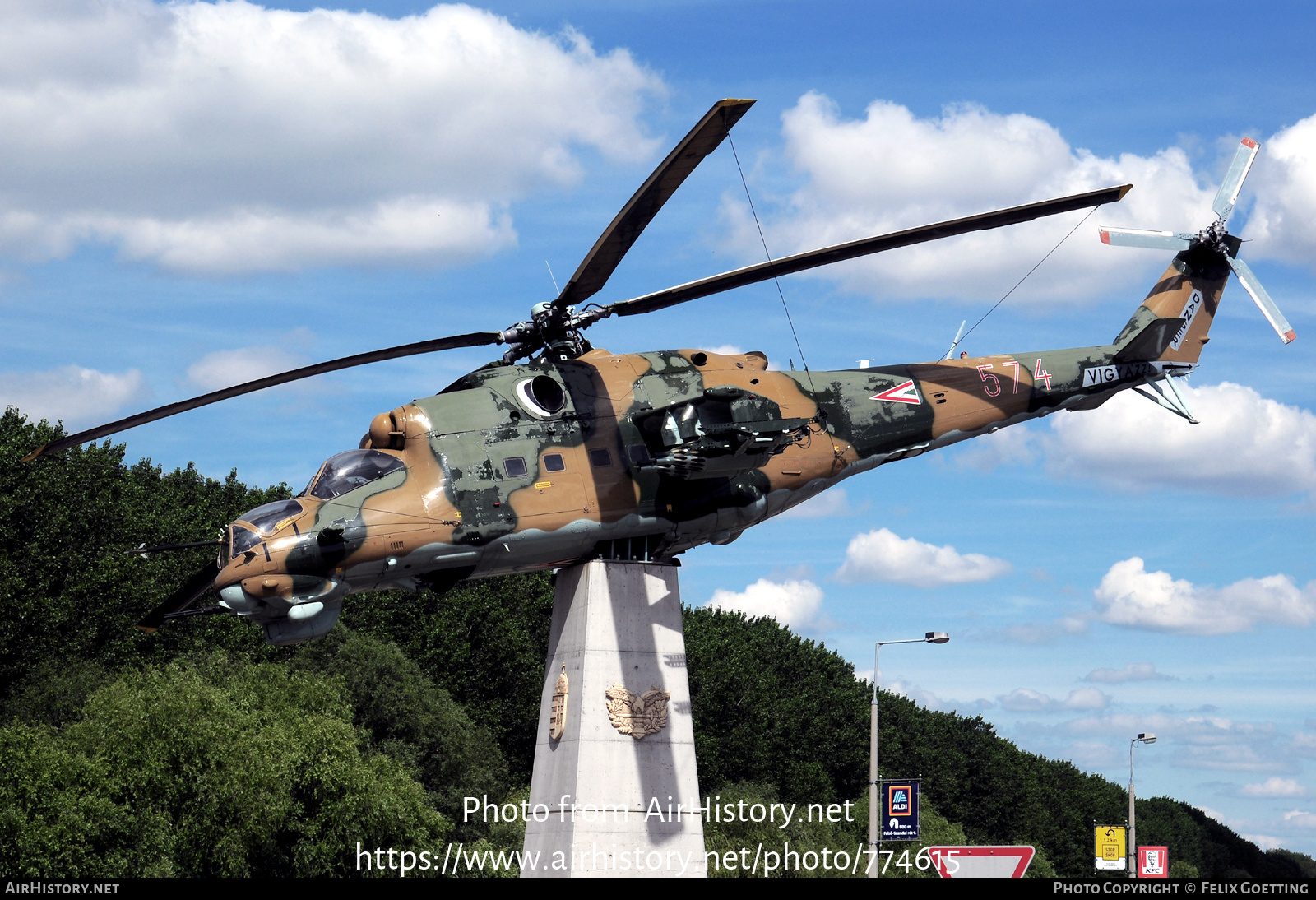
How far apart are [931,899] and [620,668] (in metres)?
10.9

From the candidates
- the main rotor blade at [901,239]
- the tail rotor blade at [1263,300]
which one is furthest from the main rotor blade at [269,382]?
the tail rotor blade at [1263,300]

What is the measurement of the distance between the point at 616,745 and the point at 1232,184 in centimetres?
2257

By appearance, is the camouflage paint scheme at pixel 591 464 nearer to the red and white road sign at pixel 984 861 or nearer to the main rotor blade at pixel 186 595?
the main rotor blade at pixel 186 595

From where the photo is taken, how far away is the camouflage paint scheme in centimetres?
2269

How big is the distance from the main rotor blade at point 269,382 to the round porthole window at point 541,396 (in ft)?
4.22

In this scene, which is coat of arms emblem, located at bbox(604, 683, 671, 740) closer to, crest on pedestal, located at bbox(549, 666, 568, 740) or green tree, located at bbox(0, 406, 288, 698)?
crest on pedestal, located at bbox(549, 666, 568, 740)

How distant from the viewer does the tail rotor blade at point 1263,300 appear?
3294 cm

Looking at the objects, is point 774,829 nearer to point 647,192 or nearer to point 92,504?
point 92,504

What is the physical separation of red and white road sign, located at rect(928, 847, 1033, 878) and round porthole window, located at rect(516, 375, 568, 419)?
10669 millimetres

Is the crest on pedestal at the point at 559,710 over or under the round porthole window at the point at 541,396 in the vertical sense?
under

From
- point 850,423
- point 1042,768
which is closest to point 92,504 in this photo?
point 850,423

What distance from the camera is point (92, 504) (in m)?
51.5

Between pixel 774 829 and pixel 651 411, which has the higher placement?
pixel 651 411

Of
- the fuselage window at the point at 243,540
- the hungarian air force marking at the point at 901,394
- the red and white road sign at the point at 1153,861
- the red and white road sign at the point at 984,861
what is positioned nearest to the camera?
the red and white road sign at the point at 984,861
